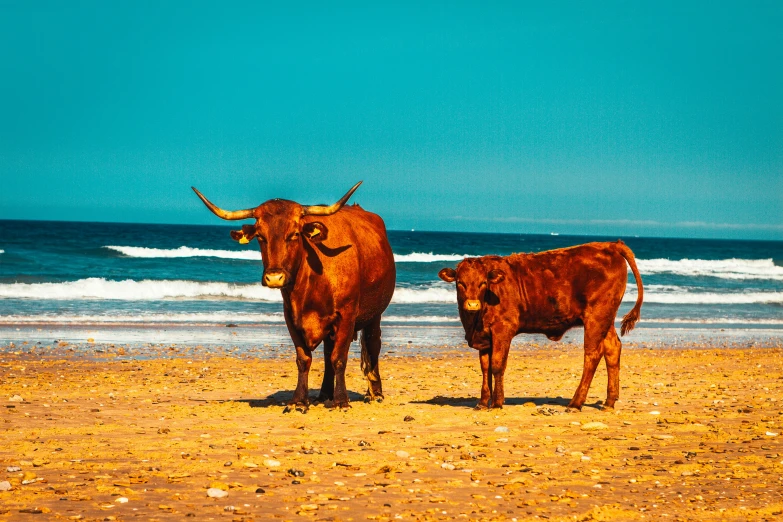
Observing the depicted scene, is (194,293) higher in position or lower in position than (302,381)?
lower

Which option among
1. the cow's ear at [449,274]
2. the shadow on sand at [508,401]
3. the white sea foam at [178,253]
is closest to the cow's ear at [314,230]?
the cow's ear at [449,274]

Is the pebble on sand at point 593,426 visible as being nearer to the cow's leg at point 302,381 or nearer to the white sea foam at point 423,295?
the cow's leg at point 302,381

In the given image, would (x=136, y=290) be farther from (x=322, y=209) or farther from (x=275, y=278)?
(x=275, y=278)

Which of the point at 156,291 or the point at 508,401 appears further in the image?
the point at 156,291

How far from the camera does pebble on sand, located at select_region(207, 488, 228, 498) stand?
653 centimetres

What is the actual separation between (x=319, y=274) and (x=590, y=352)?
3072 mm

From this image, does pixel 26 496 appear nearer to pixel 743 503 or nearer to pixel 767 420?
pixel 743 503

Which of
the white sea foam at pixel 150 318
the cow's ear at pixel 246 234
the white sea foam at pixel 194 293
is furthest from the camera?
the white sea foam at pixel 194 293

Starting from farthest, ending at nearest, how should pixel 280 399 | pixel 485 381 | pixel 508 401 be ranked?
pixel 280 399 → pixel 508 401 → pixel 485 381

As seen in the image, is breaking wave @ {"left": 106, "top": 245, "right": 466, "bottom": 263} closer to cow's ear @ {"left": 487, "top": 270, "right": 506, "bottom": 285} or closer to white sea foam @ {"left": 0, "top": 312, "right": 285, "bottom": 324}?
white sea foam @ {"left": 0, "top": 312, "right": 285, "bottom": 324}

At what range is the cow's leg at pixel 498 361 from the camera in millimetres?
Result: 10289

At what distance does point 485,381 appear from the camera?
414 inches

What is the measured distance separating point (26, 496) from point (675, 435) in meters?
5.73

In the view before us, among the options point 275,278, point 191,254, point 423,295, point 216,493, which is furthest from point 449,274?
point 191,254
